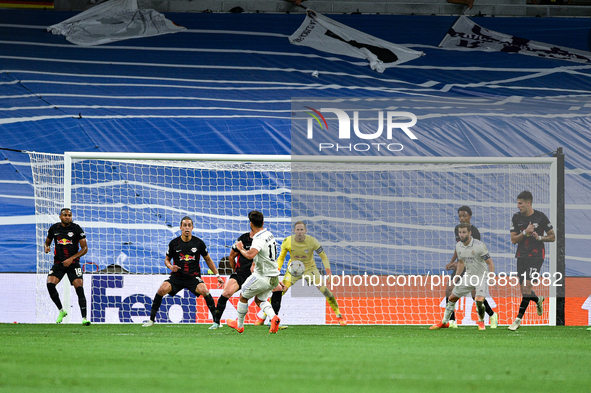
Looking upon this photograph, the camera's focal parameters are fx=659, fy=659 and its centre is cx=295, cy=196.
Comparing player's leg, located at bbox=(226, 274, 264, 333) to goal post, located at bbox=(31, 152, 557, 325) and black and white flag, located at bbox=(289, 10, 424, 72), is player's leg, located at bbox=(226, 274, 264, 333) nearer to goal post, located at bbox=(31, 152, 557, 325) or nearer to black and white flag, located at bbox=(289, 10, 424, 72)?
goal post, located at bbox=(31, 152, 557, 325)

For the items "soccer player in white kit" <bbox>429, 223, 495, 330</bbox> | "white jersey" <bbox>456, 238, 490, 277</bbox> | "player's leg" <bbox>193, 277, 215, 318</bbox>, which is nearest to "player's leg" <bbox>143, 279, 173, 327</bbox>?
"player's leg" <bbox>193, 277, 215, 318</bbox>

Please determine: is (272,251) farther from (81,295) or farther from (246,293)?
(81,295)

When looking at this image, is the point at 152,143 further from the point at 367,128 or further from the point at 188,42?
the point at 367,128

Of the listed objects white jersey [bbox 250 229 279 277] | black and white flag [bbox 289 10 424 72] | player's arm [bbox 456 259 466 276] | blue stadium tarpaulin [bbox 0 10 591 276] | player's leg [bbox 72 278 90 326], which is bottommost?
player's leg [bbox 72 278 90 326]

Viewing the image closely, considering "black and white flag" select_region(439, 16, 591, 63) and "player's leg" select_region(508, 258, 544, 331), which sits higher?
"black and white flag" select_region(439, 16, 591, 63)

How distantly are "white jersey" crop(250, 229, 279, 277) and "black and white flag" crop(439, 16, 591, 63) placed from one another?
11.1m

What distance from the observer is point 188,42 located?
17.5 meters

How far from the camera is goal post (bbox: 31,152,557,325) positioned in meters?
12.1

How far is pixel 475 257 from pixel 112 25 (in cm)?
1193

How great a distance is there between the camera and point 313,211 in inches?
542

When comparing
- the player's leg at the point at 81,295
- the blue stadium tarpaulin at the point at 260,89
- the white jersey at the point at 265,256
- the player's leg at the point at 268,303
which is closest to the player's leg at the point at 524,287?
the player's leg at the point at 268,303

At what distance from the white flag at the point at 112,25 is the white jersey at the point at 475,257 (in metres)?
10.8

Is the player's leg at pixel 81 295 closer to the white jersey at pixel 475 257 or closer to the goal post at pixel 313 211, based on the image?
the goal post at pixel 313 211

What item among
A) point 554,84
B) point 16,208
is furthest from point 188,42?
point 554,84
